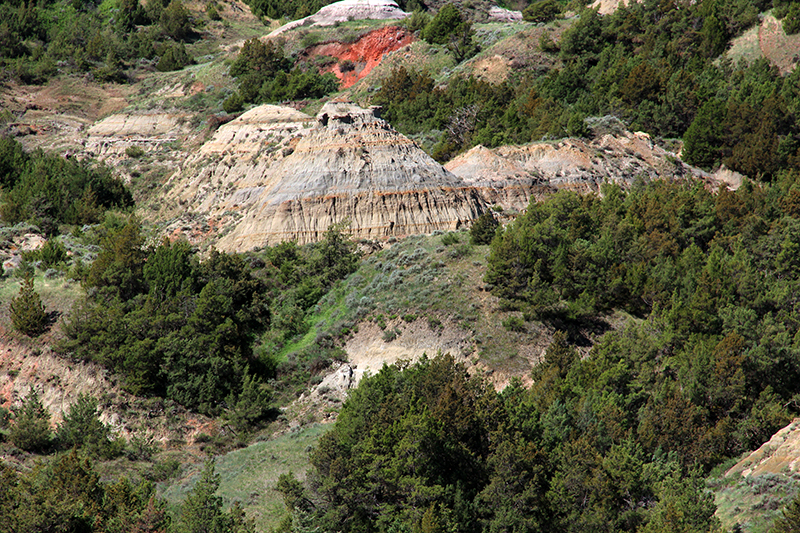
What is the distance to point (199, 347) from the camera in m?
41.9

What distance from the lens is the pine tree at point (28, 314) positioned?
40906 millimetres

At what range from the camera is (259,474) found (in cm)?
3353

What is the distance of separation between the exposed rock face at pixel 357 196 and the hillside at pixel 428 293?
0.78 feet

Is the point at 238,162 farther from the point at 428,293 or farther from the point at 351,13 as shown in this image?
the point at 351,13

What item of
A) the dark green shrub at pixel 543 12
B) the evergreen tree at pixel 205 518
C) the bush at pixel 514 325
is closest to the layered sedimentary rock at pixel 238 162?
the bush at pixel 514 325

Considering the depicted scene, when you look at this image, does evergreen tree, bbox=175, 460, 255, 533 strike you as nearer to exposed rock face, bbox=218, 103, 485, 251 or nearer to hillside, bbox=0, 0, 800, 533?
hillside, bbox=0, 0, 800, 533

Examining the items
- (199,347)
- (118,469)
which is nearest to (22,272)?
(199,347)

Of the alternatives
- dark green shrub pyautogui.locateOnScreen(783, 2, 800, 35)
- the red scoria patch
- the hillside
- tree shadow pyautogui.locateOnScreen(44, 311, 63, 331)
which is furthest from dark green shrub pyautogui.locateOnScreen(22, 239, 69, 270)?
dark green shrub pyautogui.locateOnScreen(783, 2, 800, 35)

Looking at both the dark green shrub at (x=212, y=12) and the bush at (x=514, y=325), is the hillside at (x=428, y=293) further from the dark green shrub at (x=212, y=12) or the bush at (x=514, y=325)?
the dark green shrub at (x=212, y=12)

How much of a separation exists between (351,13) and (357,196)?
2463 inches

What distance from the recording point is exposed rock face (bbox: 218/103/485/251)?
5425cm

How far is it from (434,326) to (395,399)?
10065 mm

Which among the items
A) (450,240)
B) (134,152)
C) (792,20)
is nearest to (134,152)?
(134,152)

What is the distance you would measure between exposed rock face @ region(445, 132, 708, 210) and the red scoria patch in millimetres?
37487
